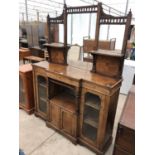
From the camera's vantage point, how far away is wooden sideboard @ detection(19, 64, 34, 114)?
7.92 feet

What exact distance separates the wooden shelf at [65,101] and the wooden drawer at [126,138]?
0.74 metres

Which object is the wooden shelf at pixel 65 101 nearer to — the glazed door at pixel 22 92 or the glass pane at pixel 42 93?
the glass pane at pixel 42 93

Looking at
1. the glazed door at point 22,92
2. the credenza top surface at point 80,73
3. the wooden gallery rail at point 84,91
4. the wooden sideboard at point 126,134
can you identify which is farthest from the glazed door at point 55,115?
the wooden sideboard at point 126,134

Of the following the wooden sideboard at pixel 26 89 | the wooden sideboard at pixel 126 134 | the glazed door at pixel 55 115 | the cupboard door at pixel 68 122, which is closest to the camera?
the wooden sideboard at pixel 126 134

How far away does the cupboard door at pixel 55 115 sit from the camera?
2094 millimetres

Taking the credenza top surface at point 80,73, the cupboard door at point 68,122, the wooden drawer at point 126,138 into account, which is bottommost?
the cupboard door at point 68,122

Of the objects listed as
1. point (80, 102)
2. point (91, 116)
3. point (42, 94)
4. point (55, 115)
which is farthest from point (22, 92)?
point (91, 116)

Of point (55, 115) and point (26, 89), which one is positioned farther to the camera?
point (26, 89)

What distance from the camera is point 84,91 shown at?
1725 millimetres

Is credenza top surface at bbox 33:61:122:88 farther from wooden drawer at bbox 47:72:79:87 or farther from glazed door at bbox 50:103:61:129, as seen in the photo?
glazed door at bbox 50:103:61:129

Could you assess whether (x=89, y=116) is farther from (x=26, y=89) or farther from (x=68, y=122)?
(x=26, y=89)
